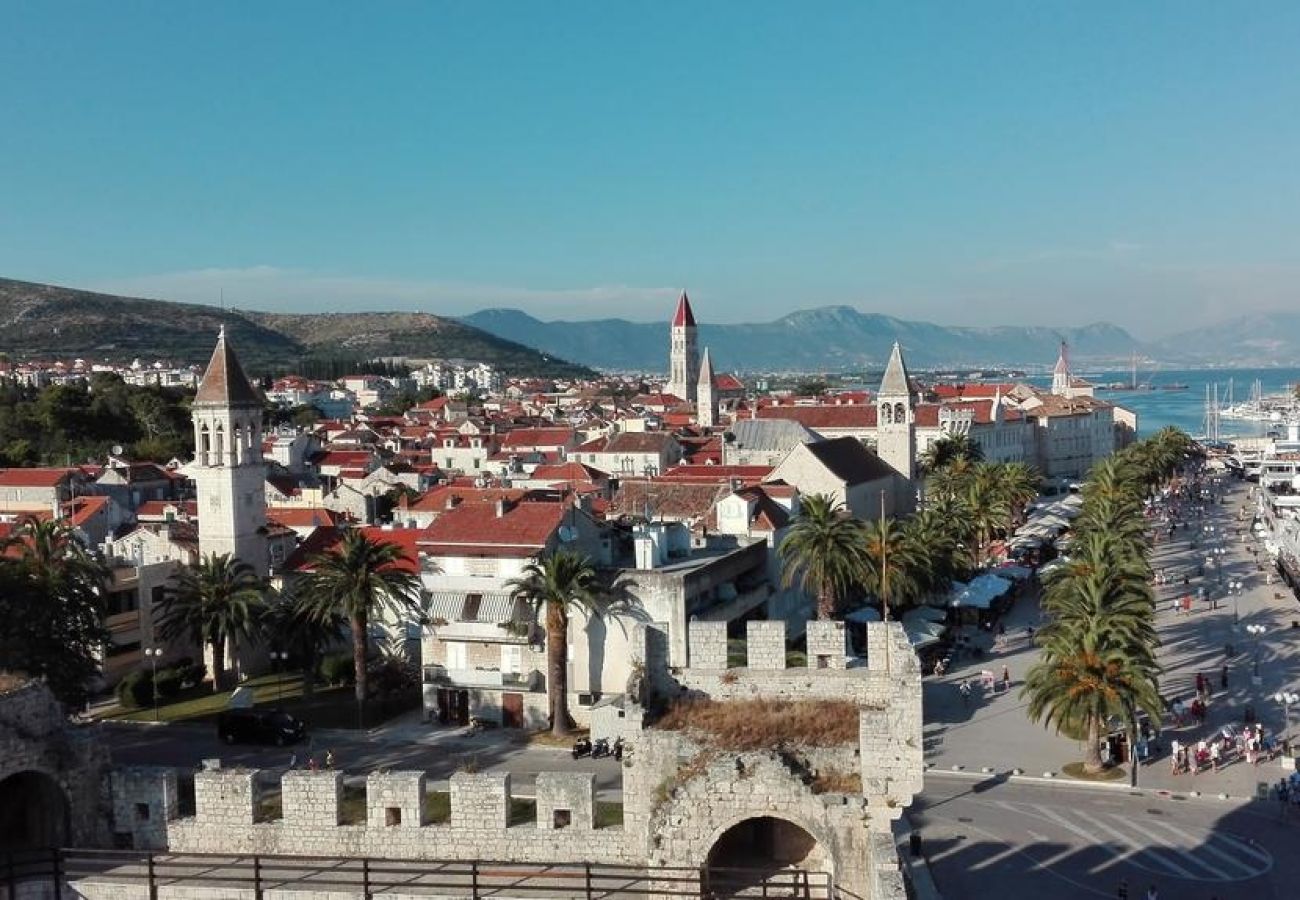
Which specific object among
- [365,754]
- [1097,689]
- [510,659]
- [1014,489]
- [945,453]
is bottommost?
[365,754]

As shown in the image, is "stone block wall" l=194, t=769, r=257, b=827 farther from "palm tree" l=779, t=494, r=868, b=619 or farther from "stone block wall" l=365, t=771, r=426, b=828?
"palm tree" l=779, t=494, r=868, b=619

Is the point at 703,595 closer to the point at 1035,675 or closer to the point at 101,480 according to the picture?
the point at 1035,675

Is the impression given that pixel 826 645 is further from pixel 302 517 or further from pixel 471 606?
pixel 302 517

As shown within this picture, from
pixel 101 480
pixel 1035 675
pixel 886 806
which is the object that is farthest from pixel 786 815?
pixel 101 480

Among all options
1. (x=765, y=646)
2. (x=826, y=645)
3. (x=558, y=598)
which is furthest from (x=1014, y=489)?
(x=765, y=646)

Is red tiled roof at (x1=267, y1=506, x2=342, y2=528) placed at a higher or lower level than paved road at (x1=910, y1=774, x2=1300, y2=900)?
higher

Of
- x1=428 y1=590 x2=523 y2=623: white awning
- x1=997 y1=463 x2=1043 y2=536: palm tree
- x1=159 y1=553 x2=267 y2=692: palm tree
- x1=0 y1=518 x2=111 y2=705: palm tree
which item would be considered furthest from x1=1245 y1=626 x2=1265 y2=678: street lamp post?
x1=0 y1=518 x2=111 y2=705: palm tree
